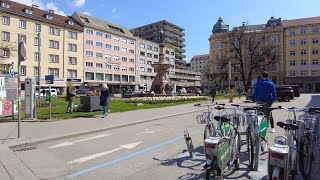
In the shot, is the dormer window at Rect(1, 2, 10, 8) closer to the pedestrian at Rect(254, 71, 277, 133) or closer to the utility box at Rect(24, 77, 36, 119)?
the utility box at Rect(24, 77, 36, 119)

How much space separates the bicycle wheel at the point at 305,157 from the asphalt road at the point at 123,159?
255 millimetres

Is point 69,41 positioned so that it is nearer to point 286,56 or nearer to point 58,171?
point 286,56

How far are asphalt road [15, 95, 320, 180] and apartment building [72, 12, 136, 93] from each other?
7118 centimetres

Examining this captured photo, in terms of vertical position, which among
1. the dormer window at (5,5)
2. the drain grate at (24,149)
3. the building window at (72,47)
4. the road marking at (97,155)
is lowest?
the drain grate at (24,149)

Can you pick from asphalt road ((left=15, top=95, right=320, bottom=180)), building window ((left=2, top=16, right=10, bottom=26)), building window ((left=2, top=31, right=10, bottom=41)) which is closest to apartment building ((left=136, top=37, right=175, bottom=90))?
building window ((left=2, top=31, right=10, bottom=41))

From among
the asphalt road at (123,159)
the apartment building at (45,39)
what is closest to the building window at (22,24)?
the apartment building at (45,39)

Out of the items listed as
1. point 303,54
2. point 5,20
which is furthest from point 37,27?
point 303,54

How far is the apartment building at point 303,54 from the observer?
290 ft

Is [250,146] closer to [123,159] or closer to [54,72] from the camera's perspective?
[123,159]

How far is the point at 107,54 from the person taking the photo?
88.0 m

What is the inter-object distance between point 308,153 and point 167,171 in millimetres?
2635

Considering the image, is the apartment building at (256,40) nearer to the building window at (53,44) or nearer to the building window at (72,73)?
the building window at (72,73)

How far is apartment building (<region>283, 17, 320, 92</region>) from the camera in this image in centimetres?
8844

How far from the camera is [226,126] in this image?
253 inches
